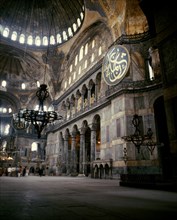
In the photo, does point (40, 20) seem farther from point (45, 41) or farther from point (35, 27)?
point (45, 41)

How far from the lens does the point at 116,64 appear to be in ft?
42.4

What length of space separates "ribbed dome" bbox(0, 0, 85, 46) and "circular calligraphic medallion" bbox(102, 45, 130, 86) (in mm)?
10141

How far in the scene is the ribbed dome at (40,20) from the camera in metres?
22.8

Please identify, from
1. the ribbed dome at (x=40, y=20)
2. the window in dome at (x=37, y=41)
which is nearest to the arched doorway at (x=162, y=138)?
the ribbed dome at (x=40, y=20)

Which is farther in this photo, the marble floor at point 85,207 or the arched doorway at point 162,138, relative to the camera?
the arched doorway at point 162,138

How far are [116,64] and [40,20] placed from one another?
57.6 ft

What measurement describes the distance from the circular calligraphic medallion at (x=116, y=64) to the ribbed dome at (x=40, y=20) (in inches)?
399

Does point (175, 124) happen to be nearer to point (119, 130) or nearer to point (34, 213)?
point (34, 213)

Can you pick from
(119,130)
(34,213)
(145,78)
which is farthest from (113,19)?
(34,213)

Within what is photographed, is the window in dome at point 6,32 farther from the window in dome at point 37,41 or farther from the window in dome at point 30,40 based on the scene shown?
the window in dome at point 37,41

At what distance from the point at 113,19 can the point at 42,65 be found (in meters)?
13.7

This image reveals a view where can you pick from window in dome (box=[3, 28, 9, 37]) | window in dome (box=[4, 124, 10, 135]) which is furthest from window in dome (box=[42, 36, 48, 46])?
window in dome (box=[4, 124, 10, 135])

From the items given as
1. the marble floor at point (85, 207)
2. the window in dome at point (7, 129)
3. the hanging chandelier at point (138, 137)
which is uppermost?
the window in dome at point (7, 129)

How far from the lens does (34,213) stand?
2246 millimetres
